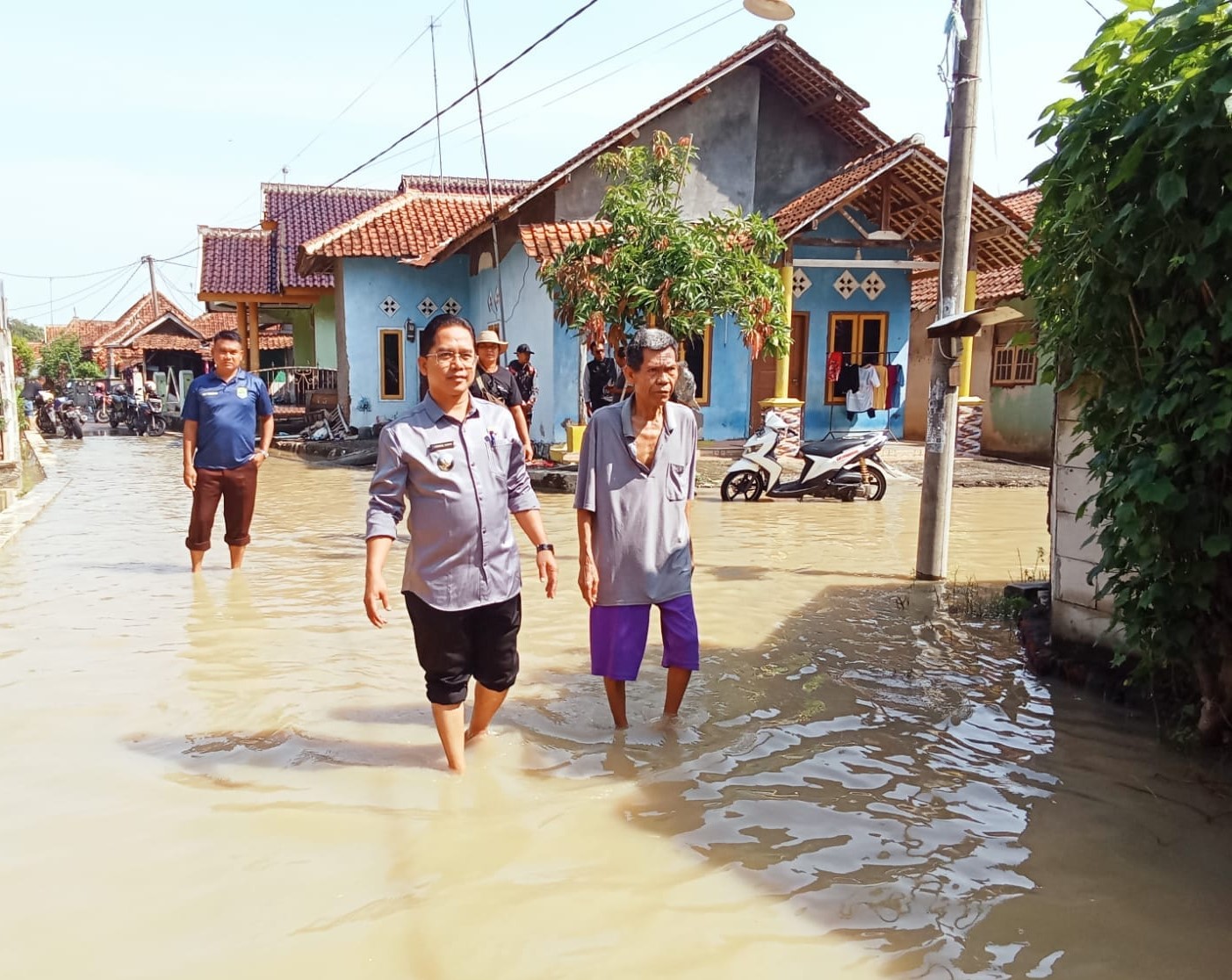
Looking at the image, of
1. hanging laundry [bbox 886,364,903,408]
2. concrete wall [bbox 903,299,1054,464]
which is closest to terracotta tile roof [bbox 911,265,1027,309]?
concrete wall [bbox 903,299,1054,464]

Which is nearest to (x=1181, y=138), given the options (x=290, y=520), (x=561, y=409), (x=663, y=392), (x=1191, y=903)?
(x=663, y=392)

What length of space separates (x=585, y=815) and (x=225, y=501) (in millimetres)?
4555

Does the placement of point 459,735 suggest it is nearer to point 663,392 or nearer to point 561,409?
point 663,392

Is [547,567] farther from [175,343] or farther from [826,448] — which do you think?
[175,343]

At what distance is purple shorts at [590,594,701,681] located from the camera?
13.2 ft

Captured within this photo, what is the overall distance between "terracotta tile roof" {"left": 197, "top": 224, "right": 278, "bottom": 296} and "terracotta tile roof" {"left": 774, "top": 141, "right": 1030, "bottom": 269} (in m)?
13.7

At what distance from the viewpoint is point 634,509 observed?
3.97 m

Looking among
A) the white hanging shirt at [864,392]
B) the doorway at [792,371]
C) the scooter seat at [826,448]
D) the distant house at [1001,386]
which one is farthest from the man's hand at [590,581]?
the white hanging shirt at [864,392]

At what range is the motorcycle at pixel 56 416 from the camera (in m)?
23.6

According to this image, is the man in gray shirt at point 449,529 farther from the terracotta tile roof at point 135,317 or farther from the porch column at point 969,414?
the terracotta tile roof at point 135,317

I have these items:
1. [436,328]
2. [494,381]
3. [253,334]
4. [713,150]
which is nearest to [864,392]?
[713,150]

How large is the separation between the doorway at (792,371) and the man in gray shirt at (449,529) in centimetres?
1389

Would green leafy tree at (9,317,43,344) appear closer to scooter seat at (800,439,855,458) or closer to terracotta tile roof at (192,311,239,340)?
terracotta tile roof at (192,311,239,340)

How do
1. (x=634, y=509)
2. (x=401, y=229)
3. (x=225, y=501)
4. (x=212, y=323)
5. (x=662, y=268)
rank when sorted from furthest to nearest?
(x=212, y=323) < (x=401, y=229) < (x=662, y=268) < (x=225, y=501) < (x=634, y=509)
